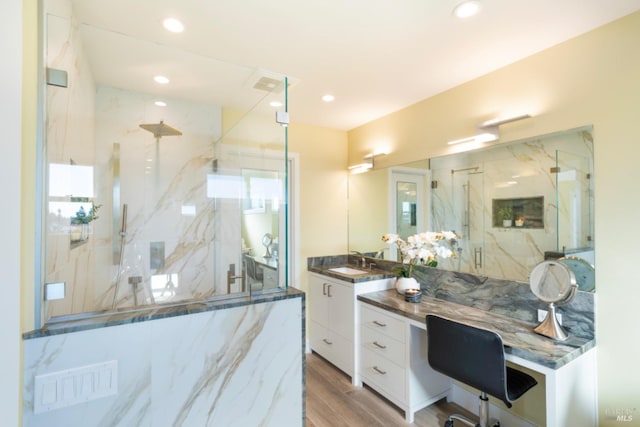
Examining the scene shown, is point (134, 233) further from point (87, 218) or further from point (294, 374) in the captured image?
point (294, 374)

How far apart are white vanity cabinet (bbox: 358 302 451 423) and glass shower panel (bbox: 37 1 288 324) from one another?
1.11 meters

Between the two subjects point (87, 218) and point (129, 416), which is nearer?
point (129, 416)

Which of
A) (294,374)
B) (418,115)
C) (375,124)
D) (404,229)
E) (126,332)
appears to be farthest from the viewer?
(375,124)

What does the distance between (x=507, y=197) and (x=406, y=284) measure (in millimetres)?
1056

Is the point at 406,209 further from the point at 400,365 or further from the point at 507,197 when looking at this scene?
the point at 400,365

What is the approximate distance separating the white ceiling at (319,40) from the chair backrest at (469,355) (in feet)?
5.82

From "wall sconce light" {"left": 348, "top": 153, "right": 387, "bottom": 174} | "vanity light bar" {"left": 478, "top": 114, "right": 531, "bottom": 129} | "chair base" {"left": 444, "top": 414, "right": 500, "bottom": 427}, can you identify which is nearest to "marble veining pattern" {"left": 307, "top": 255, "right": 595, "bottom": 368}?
"chair base" {"left": 444, "top": 414, "right": 500, "bottom": 427}

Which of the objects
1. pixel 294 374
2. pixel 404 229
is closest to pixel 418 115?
pixel 404 229

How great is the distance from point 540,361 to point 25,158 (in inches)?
91.6

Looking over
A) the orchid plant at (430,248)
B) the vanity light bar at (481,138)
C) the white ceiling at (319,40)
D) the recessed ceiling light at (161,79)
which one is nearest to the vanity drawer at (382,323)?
the orchid plant at (430,248)

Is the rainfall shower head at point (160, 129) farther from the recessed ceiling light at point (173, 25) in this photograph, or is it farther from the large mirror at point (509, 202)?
the large mirror at point (509, 202)

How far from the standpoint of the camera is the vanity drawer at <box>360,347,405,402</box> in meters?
2.21

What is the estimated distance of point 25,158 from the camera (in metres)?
0.93

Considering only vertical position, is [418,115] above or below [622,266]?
above
